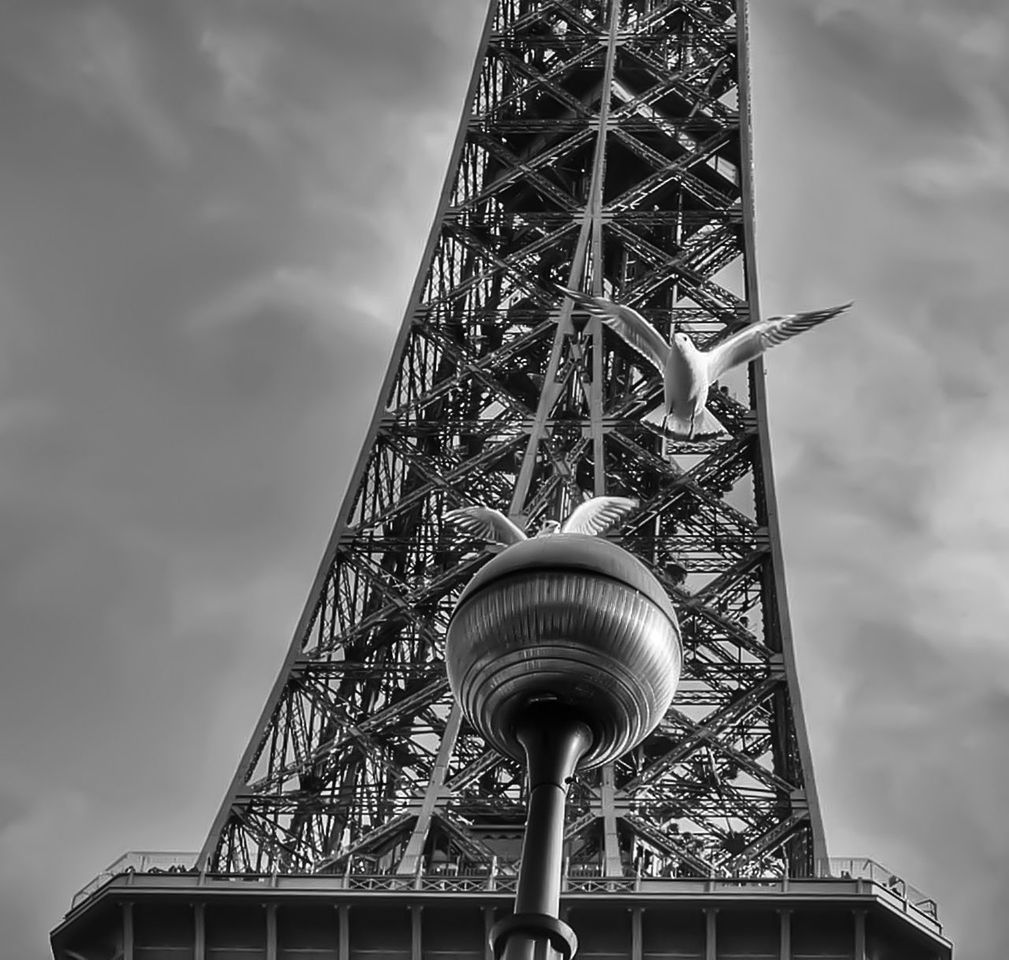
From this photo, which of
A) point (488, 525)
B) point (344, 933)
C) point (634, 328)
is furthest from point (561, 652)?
point (344, 933)

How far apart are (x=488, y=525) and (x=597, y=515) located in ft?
6.68

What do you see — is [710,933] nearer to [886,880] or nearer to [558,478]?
[886,880]

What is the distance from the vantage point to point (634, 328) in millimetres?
25188

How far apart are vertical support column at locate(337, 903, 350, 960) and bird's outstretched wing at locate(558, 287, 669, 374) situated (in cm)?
2389

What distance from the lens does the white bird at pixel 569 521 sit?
21.0 m

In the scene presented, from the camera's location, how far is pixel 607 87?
84.1 m

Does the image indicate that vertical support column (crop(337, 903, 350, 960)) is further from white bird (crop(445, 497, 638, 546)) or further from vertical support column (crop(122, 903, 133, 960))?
white bird (crop(445, 497, 638, 546))

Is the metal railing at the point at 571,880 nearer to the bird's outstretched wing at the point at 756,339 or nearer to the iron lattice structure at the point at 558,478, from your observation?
the iron lattice structure at the point at 558,478

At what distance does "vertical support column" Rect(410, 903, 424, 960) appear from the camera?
158ft

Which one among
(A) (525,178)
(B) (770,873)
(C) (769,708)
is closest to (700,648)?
(C) (769,708)

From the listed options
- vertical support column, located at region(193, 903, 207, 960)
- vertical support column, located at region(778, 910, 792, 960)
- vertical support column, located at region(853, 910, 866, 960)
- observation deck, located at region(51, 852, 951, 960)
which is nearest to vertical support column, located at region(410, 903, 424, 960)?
observation deck, located at region(51, 852, 951, 960)

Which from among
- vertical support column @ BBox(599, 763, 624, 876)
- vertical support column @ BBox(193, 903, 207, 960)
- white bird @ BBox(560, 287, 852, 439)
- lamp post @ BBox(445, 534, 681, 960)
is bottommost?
lamp post @ BBox(445, 534, 681, 960)

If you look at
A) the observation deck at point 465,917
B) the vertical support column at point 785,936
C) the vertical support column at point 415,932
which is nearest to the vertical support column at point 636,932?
the observation deck at point 465,917

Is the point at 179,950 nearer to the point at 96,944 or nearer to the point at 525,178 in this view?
the point at 96,944
